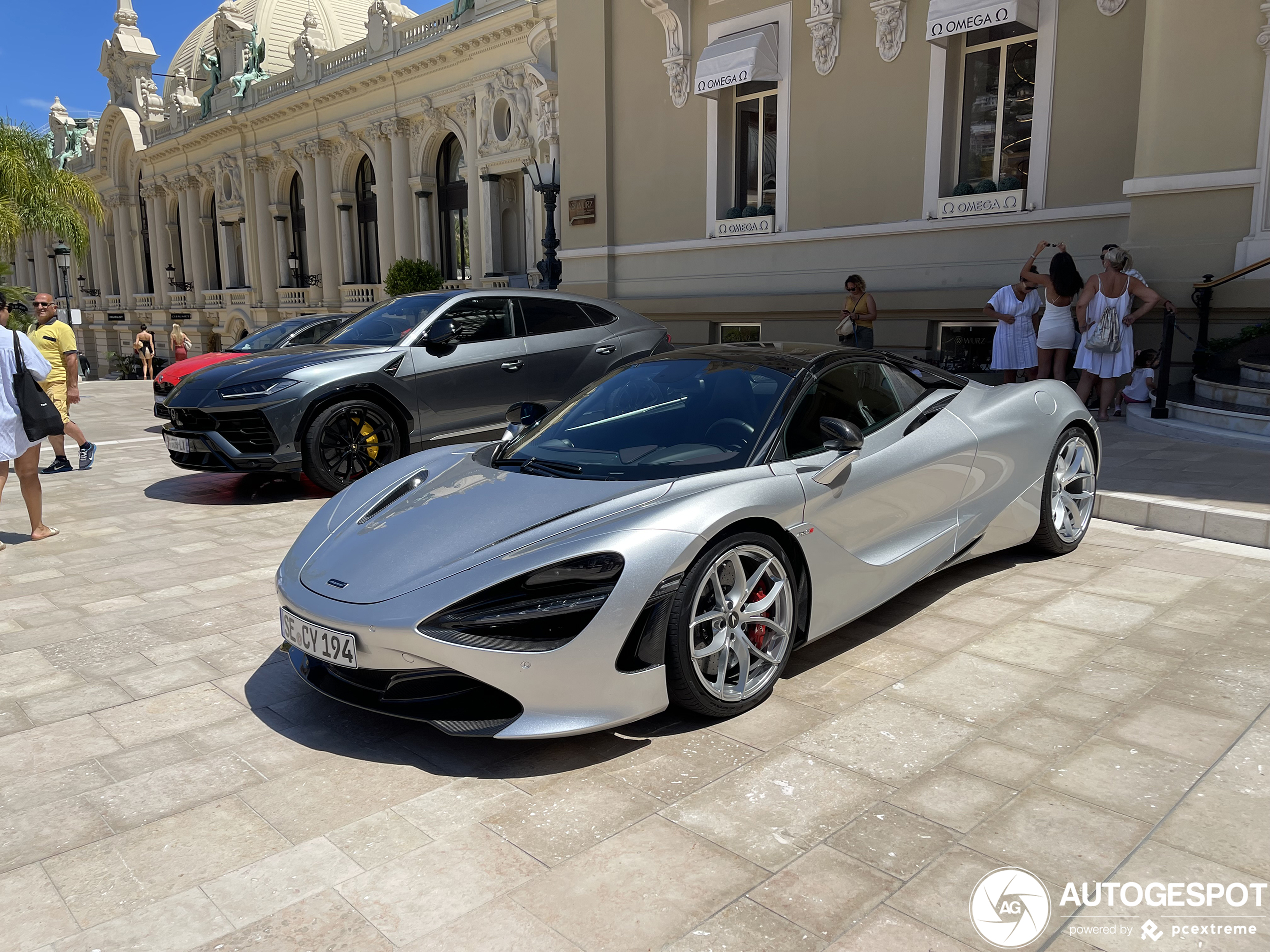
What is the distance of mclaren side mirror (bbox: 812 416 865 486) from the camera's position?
382 cm

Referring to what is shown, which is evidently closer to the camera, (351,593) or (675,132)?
(351,593)

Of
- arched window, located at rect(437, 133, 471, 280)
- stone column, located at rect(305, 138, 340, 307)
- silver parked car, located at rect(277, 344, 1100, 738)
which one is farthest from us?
stone column, located at rect(305, 138, 340, 307)

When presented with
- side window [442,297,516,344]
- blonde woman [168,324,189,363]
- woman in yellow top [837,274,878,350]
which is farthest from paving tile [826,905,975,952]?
blonde woman [168,324,189,363]

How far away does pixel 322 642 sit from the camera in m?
3.36

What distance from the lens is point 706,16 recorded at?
586 inches

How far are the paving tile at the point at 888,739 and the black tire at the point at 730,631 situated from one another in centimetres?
28

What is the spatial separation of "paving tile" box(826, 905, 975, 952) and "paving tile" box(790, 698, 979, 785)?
727 mm

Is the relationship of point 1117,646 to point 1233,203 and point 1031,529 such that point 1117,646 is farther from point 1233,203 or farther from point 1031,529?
point 1233,203

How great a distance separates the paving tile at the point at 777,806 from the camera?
9.07 feet

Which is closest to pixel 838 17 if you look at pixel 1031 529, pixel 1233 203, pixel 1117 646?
pixel 1233 203

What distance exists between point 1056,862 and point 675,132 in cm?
1452

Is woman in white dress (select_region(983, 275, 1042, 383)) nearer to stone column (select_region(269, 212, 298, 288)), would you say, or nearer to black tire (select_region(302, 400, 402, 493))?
black tire (select_region(302, 400, 402, 493))

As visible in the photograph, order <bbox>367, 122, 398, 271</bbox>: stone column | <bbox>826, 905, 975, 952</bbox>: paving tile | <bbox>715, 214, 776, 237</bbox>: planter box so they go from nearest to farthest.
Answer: <bbox>826, 905, 975, 952</bbox>: paving tile
<bbox>715, 214, 776, 237</bbox>: planter box
<bbox>367, 122, 398, 271</bbox>: stone column

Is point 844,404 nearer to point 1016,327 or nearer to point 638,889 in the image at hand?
point 638,889
